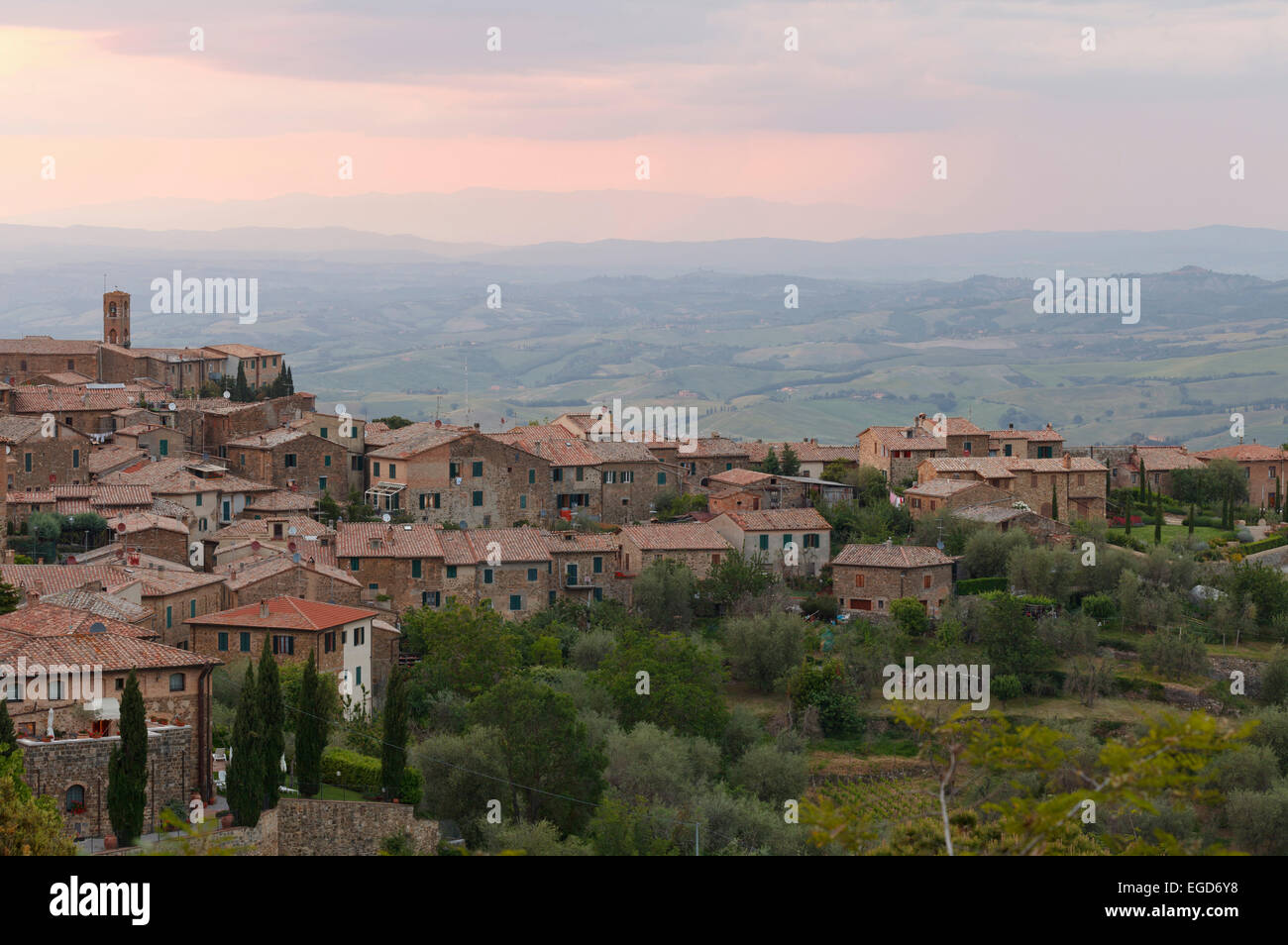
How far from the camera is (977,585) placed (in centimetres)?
5600

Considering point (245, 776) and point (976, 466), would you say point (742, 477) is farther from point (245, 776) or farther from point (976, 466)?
point (245, 776)

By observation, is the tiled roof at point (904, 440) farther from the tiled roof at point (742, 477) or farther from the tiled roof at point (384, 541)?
the tiled roof at point (384, 541)

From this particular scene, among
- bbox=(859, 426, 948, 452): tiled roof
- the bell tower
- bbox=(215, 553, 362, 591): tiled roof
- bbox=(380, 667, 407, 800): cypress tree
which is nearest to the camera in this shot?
bbox=(380, 667, 407, 800): cypress tree

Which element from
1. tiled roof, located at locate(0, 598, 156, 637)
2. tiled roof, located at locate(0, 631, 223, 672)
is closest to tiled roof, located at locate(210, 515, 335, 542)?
tiled roof, located at locate(0, 598, 156, 637)

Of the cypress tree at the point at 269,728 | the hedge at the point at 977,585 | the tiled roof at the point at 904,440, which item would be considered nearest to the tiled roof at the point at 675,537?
the hedge at the point at 977,585

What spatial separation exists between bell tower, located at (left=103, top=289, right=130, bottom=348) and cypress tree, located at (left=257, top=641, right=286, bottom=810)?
5744cm

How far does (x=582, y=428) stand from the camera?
2749 inches

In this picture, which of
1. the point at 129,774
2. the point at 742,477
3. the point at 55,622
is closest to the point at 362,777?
the point at 129,774

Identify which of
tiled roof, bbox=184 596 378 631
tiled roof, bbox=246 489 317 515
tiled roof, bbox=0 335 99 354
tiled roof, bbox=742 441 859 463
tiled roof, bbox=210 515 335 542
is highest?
tiled roof, bbox=0 335 99 354

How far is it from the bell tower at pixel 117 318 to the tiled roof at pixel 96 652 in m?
54.4

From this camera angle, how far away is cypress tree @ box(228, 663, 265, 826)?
95.6 ft

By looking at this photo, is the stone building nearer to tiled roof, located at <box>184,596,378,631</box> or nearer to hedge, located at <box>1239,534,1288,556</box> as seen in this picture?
hedge, located at <box>1239,534,1288,556</box>
